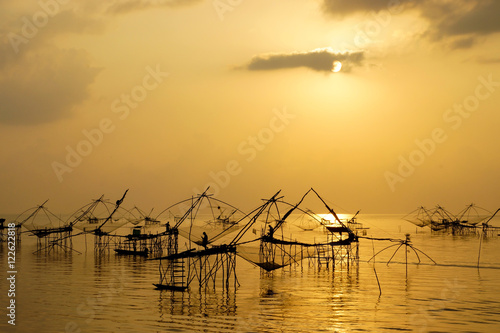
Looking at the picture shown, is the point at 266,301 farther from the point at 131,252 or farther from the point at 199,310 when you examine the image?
the point at 131,252

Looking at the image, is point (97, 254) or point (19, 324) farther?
point (97, 254)

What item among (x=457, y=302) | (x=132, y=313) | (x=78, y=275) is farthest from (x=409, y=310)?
(x=78, y=275)

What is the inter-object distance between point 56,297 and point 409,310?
1368cm

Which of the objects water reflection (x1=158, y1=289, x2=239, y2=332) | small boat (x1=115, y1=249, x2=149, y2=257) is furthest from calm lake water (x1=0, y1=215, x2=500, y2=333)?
small boat (x1=115, y1=249, x2=149, y2=257)

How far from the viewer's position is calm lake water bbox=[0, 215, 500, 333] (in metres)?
17.3

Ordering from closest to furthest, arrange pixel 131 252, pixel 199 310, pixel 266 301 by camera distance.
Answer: pixel 199 310 → pixel 266 301 → pixel 131 252

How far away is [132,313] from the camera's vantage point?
18.8 m

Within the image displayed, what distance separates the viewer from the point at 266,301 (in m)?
21.5

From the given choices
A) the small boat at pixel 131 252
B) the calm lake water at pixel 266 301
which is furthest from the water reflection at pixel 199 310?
the small boat at pixel 131 252

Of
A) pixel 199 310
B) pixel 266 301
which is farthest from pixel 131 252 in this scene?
pixel 199 310

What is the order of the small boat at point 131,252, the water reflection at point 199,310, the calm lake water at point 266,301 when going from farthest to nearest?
the small boat at point 131,252 < the calm lake water at point 266,301 < the water reflection at point 199,310

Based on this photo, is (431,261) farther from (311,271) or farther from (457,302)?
(457,302)

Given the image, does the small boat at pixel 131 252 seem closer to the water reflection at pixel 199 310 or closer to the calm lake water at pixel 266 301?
the calm lake water at pixel 266 301

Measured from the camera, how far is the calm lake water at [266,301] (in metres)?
17.3
